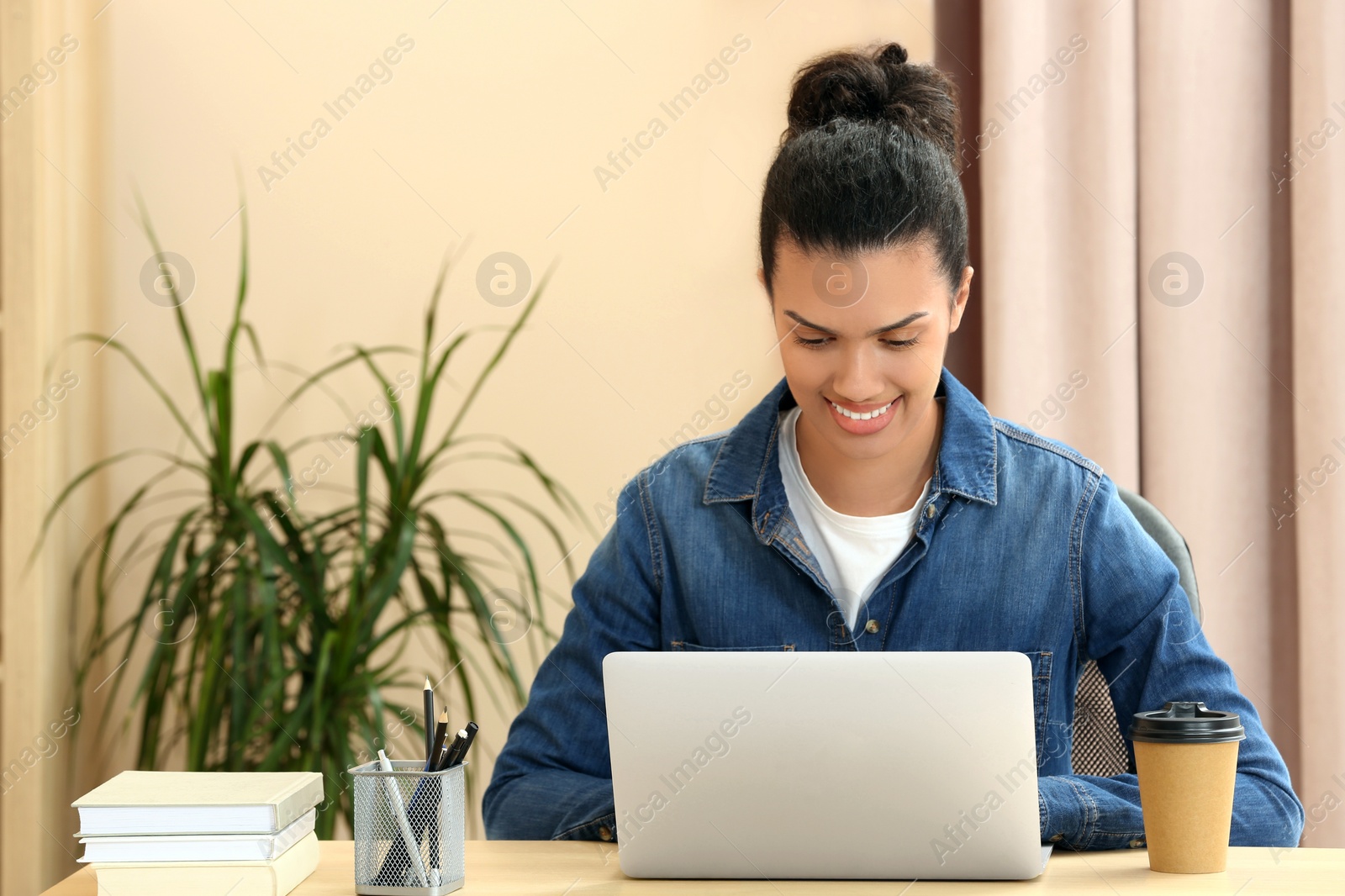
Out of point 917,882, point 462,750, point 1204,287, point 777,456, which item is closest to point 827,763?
point 917,882

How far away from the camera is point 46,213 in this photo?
7.22 feet

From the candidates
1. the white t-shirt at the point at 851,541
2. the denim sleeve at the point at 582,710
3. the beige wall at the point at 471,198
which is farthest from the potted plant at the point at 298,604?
the white t-shirt at the point at 851,541

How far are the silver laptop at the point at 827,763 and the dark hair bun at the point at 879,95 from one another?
0.73m

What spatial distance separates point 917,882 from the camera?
34.7 inches

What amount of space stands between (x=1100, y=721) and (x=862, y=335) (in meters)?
0.51

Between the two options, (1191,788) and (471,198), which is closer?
(1191,788)

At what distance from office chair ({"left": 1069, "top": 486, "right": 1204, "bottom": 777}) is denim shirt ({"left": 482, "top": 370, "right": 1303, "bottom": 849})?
0.07 feet

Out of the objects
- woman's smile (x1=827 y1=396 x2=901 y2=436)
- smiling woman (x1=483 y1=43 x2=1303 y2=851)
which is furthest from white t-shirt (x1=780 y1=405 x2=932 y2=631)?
woman's smile (x1=827 y1=396 x2=901 y2=436)

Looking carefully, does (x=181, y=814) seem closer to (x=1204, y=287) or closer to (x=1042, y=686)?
(x=1042, y=686)

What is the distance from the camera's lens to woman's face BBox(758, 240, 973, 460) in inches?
48.0

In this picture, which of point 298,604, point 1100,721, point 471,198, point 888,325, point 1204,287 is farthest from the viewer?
point 471,198

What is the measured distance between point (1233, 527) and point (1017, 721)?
3.88 ft

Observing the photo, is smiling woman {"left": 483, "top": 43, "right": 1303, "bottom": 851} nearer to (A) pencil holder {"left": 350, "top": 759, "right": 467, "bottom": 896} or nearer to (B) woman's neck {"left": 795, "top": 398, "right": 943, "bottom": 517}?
(B) woman's neck {"left": 795, "top": 398, "right": 943, "bottom": 517}

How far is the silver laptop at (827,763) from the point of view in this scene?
0.84m
